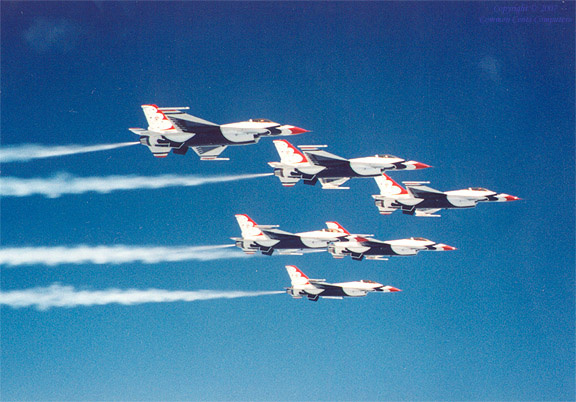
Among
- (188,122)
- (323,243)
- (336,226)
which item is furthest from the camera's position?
(336,226)

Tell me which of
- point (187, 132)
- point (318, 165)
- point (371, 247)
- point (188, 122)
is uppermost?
point (188, 122)

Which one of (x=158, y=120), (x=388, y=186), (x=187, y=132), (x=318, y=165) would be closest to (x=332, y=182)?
(x=318, y=165)

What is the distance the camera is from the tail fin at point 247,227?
6712cm

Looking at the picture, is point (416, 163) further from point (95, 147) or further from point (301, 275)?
point (95, 147)

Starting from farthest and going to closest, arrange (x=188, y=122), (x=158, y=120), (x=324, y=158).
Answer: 1. (x=324, y=158)
2. (x=158, y=120)
3. (x=188, y=122)

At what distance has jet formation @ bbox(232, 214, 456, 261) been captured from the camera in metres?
66.3

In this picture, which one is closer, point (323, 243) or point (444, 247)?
point (323, 243)

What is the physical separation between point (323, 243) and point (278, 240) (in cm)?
384

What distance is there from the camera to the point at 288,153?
6056cm

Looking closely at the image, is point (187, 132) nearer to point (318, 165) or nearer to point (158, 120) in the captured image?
point (158, 120)

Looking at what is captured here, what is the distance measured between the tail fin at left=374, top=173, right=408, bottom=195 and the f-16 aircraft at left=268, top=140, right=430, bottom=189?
4.89 m

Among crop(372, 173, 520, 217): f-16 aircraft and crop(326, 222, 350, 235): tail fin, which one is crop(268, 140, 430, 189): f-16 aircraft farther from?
crop(326, 222, 350, 235): tail fin

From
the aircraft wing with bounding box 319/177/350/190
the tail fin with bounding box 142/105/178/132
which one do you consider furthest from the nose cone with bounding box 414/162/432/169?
the tail fin with bounding box 142/105/178/132

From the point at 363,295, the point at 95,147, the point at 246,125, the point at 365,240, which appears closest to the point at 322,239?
the point at 365,240
